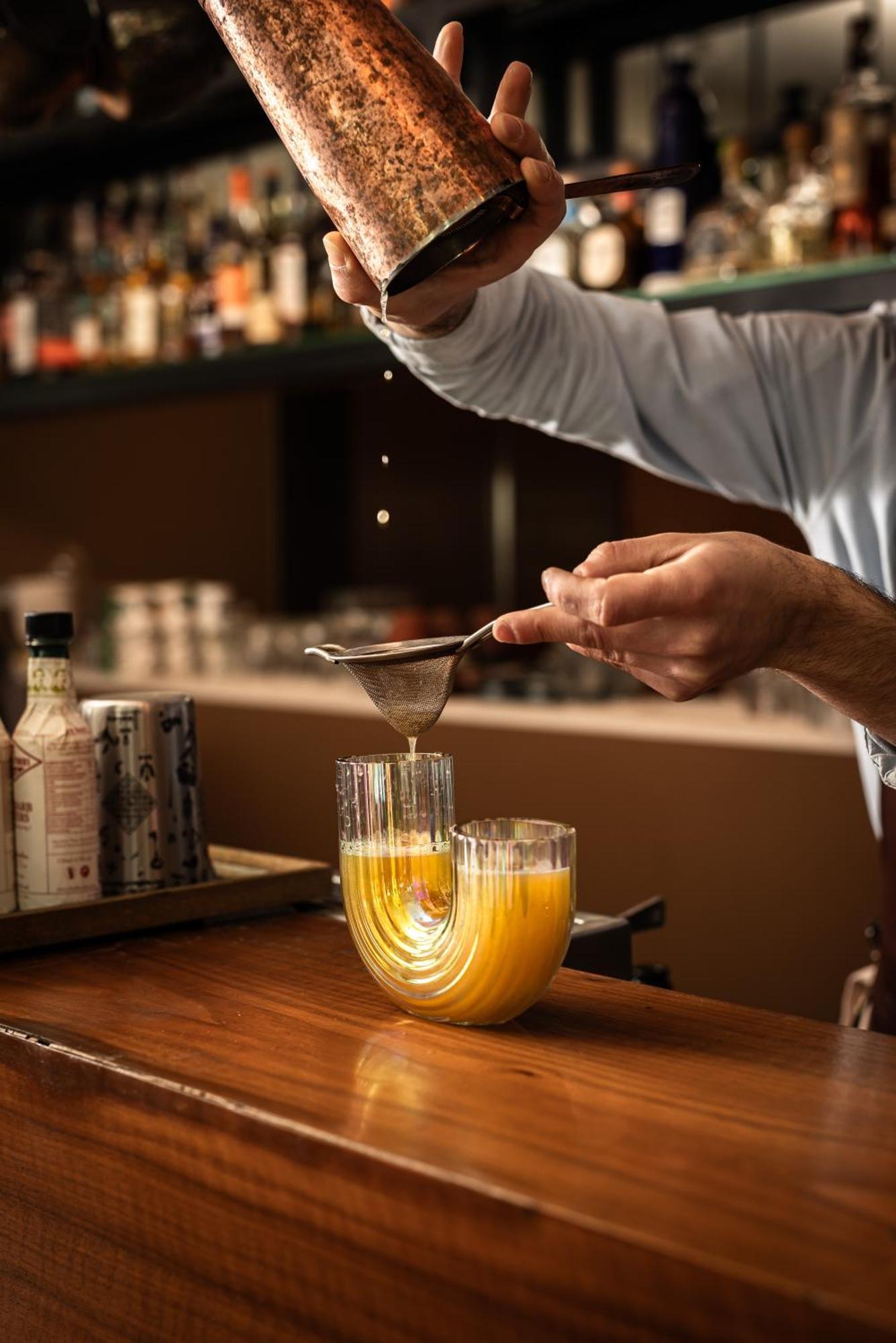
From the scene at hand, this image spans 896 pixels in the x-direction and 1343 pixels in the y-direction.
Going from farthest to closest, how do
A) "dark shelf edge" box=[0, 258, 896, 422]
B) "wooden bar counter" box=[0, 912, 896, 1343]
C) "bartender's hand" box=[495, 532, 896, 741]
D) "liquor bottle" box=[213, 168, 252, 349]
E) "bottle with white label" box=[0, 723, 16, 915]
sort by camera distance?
"liquor bottle" box=[213, 168, 252, 349] < "dark shelf edge" box=[0, 258, 896, 422] < "bottle with white label" box=[0, 723, 16, 915] < "bartender's hand" box=[495, 532, 896, 741] < "wooden bar counter" box=[0, 912, 896, 1343]

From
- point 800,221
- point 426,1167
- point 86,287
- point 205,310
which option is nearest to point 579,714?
point 800,221

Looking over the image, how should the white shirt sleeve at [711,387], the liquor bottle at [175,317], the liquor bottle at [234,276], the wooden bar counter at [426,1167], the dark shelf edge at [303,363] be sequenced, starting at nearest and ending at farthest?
1. the wooden bar counter at [426,1167]
2. the white shirt sleeve at [711,387]
3. the dark shelf edge at [303,363]
4. the liquor bottle at [234,276]
5. the liquor bottle at [175,317]

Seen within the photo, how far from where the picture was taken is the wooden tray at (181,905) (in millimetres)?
1155

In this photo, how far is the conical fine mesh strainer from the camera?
1.00 m

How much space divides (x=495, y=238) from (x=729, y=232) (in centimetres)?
141

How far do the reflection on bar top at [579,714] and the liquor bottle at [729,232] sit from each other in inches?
29.2

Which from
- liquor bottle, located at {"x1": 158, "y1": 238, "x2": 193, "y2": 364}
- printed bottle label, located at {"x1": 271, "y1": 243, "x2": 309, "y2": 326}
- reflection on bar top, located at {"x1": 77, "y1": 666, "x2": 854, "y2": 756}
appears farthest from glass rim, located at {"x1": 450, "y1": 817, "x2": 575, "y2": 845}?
liquor bottle, located at {"x1": 158, "y1": 238, "x2": 193, "y2": 364}

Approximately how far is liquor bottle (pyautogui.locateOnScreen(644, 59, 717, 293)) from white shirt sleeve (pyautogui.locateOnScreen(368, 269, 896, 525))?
0.76m

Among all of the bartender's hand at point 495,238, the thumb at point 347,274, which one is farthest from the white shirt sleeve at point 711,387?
the thumb at point 347,274

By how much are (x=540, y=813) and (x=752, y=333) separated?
109cm

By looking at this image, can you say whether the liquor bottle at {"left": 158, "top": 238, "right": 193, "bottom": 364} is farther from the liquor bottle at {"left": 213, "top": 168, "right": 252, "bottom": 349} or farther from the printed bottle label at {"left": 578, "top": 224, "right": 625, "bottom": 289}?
the printed bottle label at {"left": 578, "top": 224, "right": 625, "bottom": 289}

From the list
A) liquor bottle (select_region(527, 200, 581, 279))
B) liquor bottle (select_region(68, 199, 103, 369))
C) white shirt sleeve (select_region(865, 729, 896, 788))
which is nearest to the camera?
white shirt sleeve (select_region(865, 729, 896, 788))

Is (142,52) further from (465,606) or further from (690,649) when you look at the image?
(465,606)

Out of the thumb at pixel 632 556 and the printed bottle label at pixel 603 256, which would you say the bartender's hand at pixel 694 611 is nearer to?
the thumb at pixel 632 556
